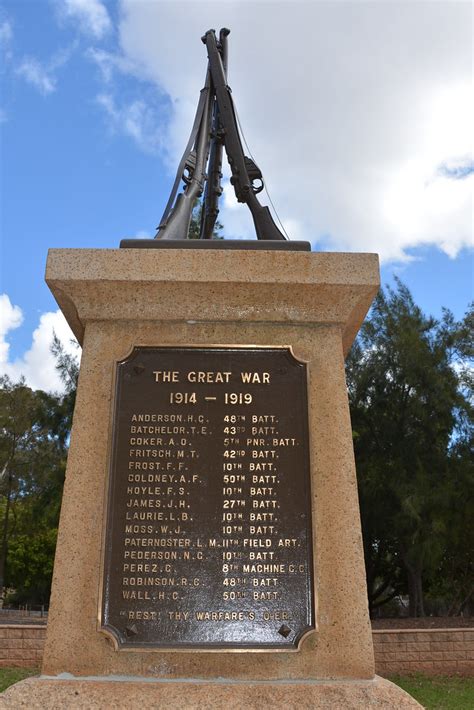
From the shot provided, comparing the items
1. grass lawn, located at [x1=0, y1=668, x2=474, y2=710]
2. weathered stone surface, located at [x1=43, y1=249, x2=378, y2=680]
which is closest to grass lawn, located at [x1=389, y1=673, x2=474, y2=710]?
grass lawn, located at [x1=0, y1=668, x2=474, y2=710]

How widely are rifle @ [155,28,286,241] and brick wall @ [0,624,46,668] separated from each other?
27.6ft

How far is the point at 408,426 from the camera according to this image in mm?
22750

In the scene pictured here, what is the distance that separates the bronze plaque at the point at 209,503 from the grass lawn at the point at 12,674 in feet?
23.3

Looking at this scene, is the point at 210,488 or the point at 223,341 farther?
the point at 223,341

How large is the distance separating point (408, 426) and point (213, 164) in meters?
18.5

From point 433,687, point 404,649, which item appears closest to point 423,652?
point 404,649

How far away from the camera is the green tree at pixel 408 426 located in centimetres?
2006

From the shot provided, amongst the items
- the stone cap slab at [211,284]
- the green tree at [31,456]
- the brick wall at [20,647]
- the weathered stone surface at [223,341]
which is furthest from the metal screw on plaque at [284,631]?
the green tree at [31,456]

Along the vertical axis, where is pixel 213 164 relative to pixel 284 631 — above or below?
above

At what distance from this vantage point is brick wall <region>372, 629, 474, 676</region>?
1109 centimetres

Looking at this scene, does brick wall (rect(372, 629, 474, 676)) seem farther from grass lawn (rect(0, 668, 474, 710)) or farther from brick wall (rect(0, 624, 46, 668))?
brick wall (rect(0, 624, 46, 668))

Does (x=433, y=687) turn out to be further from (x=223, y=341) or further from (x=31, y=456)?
(x=31, y=456)

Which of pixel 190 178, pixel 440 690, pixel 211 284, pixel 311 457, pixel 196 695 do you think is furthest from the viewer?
pixel 440 690

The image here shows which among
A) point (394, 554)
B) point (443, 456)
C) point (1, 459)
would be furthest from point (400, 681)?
point (1, 459)
